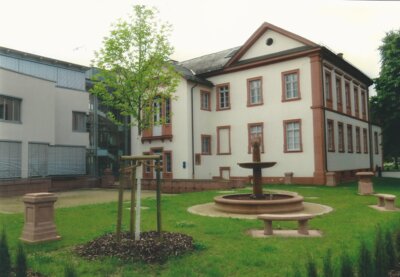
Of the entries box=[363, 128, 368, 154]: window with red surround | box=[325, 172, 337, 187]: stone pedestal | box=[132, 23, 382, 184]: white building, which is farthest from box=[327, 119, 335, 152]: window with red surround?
box=[363, 128, 368, 154]: window with red surround

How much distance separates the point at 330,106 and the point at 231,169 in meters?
9.04

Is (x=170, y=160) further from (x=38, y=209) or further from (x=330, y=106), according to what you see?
(x=38, y=209)

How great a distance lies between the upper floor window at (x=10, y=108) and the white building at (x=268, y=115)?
8517 millimetres

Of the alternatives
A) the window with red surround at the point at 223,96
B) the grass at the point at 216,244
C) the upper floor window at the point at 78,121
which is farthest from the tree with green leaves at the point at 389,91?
the upper floor window at the point at 78,121

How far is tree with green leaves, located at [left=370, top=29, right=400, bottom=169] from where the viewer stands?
2622 centimetres

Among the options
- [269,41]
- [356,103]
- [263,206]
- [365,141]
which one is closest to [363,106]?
[356,103]

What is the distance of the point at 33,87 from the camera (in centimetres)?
2652

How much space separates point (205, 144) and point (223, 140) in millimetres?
1572

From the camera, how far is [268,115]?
28750 millimetres

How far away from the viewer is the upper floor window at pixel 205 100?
31.7 meters

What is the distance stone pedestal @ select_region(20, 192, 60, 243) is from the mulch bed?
144 cm

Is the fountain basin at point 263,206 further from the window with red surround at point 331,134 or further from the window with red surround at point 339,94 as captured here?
the window with red surround at point 339,94

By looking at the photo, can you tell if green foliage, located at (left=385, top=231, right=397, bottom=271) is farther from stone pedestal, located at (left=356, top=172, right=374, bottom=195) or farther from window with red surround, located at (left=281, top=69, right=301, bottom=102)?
window with red surround, located at (left=281, top=69, right=301, bottom=102)

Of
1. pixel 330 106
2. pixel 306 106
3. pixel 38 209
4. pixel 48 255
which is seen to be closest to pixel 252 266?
pixel 48 255
